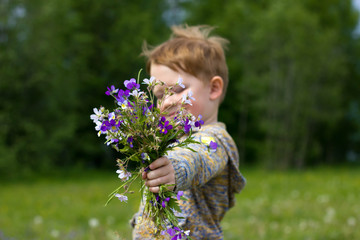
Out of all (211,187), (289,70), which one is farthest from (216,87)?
(289,70)

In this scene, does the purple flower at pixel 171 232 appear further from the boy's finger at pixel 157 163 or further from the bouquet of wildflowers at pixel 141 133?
the boy's finger at pixel 157 163

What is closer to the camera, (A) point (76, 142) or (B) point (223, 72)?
(B) point (223, 72)

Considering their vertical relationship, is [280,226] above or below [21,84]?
Answer: below

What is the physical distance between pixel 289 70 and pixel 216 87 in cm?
2373

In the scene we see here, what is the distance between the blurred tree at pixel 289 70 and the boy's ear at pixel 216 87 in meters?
22.0

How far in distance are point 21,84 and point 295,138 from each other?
52.7 ft

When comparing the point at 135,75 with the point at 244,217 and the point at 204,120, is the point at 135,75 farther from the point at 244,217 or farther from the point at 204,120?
the point at 204,120

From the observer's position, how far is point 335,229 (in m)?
6.25

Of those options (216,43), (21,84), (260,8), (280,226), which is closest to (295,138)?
(260,8)

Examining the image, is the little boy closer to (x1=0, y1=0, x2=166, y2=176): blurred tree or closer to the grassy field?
the grassy field

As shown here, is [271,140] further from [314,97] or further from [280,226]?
[280,226]

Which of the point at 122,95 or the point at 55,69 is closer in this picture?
the point at 122,95

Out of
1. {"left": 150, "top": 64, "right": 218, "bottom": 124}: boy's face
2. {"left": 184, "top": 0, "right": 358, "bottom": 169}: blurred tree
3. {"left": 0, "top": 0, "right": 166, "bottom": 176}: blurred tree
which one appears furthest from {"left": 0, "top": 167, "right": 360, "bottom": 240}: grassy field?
{"left": 184, "top": 0, "right": 358, "bottom": 169}: blurred tree

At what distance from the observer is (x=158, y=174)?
186cm
